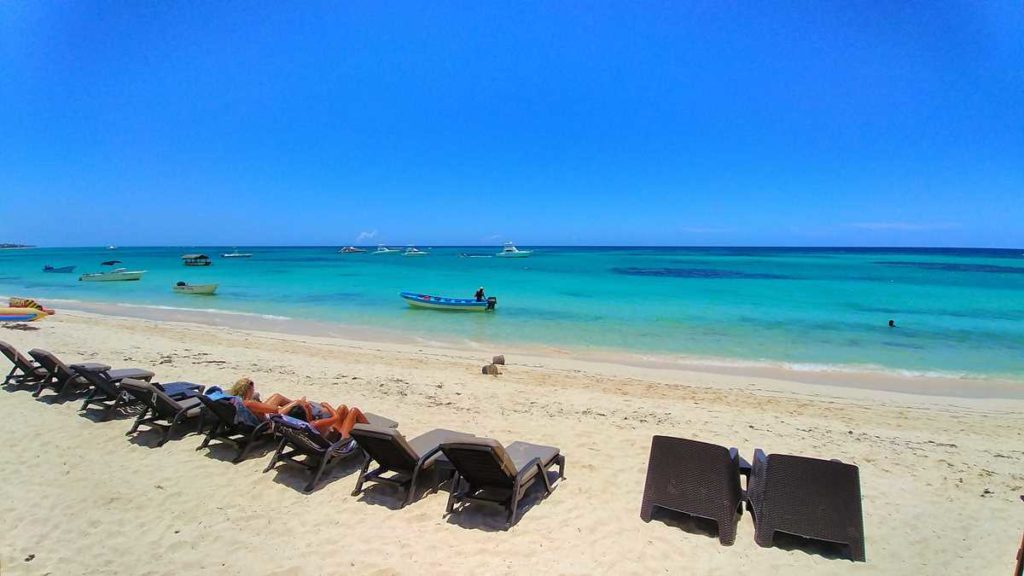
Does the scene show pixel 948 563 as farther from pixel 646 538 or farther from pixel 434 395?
pixel 434 395

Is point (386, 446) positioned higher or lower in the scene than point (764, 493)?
higher

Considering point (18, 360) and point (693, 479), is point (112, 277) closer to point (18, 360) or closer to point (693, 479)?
point (18, 360)

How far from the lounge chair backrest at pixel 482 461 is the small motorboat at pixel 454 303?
59.1 ft

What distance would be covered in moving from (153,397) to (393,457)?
11.1 ft

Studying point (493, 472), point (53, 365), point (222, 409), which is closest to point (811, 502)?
point (493, 472)

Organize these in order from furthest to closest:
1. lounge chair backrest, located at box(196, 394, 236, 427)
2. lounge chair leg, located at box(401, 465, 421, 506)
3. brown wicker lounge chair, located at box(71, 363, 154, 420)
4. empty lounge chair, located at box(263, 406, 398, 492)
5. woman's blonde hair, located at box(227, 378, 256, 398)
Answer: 1. brown wicker lounge chair, located at box(71, 363, 154, 420)
2. woman's blonde hair, located at box(227, 378, 256, 398)
3. lounge chair backrest, located at box(196, 394, 236, 427)
4. empty lounge chair, located at box(263, 406, 398, 492)
5. lounge chair leg, located at box(401, 465, 421, 506)

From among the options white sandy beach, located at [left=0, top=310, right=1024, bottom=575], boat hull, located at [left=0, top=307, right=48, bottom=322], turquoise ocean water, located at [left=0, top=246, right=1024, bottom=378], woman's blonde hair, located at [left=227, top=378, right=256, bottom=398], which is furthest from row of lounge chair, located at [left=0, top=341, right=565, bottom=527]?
boat hull, located at [left=0, top=307, right=48, bottom=322]

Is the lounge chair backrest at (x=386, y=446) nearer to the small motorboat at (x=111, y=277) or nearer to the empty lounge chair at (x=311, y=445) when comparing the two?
the empty lounge chair at (x=311, y=445)

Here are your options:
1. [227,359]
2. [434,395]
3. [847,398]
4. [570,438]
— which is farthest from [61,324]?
[847,398]

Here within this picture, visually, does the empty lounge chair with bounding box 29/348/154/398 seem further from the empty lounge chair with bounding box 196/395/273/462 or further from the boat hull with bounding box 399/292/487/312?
the boat hull with bounding box 399/292/487/312

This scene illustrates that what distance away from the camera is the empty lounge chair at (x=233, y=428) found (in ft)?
18.3

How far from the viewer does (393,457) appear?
16.2 feet

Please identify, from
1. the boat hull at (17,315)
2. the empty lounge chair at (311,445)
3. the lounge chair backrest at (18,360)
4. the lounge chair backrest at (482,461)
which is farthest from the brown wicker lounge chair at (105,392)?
the boat hull at (17,315)

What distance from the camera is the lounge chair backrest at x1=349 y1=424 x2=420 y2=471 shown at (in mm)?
4691
